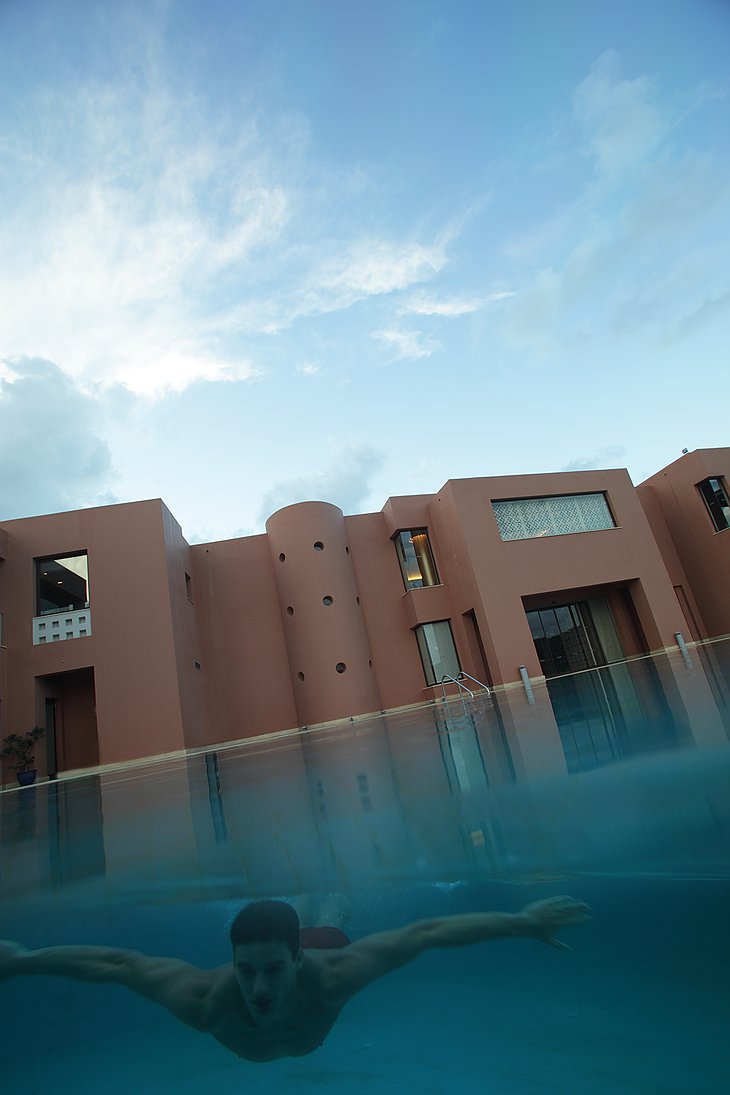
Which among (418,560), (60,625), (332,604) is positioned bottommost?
(332,604)

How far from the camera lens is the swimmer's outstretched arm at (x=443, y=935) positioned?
0.64 m

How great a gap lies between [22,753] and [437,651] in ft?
33.3

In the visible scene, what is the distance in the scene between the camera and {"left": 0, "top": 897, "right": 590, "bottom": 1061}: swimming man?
583mm

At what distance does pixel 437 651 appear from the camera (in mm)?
14594

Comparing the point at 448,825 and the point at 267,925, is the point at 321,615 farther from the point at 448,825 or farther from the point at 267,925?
the point at 267,925

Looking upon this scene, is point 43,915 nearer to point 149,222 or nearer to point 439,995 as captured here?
point 439,995

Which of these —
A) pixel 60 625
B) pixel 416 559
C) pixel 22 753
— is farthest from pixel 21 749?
pixel 416 559

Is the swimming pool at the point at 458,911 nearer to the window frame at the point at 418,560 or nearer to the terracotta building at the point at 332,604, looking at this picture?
the terracotta building at the point at 332,604

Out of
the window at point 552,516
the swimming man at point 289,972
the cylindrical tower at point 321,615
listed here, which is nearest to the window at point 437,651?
the cylindrical tower at point 321,615

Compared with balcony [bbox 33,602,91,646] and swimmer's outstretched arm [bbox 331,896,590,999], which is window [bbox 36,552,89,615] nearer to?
balcony [bbox 33,602,91,646]

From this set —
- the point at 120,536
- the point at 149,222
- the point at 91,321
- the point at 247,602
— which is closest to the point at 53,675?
the point at 120,536

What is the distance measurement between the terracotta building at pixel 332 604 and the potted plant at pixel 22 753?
471 mm

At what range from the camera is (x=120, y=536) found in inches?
488

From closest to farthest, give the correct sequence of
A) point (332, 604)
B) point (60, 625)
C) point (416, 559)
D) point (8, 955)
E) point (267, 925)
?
point (267, 925), point (8, 955), point (60, 625), point (332, 604), point (416, 559)
